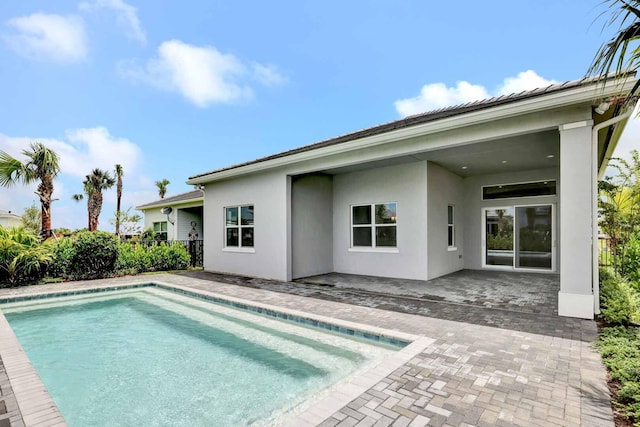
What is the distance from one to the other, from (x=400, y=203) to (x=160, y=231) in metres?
18.4

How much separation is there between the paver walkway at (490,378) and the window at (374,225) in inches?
176

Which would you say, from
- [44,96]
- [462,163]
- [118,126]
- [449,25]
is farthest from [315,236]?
[118,126]

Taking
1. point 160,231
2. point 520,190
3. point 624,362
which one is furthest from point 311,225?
point 160,231

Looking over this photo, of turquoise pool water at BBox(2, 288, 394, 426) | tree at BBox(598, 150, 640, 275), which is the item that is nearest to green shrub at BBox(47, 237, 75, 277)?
turquoise pool water at BBox(2, 288, 394, 426)

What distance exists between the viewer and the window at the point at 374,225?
10055mm

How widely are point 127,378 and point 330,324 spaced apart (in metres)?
3.02

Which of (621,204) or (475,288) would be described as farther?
(621,204)

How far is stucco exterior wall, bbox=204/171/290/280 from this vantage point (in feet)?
32.2

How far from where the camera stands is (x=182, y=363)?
4.55 m

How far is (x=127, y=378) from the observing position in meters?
4.13

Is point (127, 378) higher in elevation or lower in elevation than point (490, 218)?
lower

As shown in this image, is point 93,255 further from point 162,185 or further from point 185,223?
point 162,185

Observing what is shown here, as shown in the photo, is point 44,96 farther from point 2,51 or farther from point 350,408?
point 350,408

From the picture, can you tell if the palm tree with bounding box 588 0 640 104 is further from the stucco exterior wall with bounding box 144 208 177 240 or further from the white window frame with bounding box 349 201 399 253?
the stucco exterior wall with bounding box 144 208 177 240
